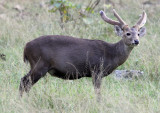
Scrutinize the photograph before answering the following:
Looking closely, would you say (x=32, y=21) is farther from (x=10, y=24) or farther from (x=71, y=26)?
(x=71, y=26)

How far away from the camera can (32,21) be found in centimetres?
1126

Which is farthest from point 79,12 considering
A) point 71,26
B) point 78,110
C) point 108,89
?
point 78,110

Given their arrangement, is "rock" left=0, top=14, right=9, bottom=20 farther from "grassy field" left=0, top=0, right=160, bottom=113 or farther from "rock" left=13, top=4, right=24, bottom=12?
"rock" left=13, top=4, right=24, bottom=12

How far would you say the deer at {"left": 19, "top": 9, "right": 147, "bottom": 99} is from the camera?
6.79 meters

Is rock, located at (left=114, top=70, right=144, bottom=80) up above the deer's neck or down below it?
below

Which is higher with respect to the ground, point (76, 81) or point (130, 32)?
point (130, 32)

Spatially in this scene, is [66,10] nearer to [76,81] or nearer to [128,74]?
Answer: [128,74]

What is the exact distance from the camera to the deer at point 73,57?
267 inches

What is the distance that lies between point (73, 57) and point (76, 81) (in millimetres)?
773

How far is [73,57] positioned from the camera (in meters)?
7.02

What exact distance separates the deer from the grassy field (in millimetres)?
226

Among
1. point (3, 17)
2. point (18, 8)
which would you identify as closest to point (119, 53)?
point (3, 17)

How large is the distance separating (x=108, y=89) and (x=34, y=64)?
4.47 feet

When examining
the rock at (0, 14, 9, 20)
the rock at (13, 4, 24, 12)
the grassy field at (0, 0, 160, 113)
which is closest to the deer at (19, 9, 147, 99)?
the grassy field at (0, 0, 160, 113)
